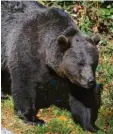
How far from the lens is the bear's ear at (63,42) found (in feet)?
23.7

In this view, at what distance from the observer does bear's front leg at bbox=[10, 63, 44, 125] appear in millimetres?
7613

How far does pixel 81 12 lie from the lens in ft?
34.6

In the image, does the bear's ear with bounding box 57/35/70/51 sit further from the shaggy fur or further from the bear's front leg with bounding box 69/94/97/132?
the bear's front leg with bounding box 69/94/97/132

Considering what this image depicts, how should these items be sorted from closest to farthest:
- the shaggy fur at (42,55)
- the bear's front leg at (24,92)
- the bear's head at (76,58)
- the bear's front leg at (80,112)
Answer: the bear's head at (76,58)
the shaggy fur at (42,55)
the bear's front leg at (24,92)
the bear's front leg at (80,112)

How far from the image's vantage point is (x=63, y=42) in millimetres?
7250

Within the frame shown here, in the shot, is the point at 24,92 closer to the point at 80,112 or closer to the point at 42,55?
the point at 42,55

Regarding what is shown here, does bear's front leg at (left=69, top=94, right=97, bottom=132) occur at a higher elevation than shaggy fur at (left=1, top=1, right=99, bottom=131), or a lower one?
lower

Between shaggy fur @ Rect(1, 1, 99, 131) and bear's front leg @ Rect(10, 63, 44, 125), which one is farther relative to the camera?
bear's front leg @ Rect(10, 63, 44, 125)

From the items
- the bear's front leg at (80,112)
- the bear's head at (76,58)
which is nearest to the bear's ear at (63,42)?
the bear's head at (76,58)

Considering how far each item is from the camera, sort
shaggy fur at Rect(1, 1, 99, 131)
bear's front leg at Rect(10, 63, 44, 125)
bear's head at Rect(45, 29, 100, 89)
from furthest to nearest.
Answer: bear's front leg at Rect(10, 63, 44, 125) → shaggy fur at Rect(1, 1, 99, 131) → bear's head at Rect(45, 29, 100, 89)

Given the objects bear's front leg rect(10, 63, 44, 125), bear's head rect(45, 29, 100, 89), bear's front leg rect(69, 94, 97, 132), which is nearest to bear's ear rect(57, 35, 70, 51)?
bear's head rect(45, 29, 100, 89)

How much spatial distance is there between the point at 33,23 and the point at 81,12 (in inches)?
114

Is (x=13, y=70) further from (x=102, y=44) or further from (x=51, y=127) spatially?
(x=102, y=44)

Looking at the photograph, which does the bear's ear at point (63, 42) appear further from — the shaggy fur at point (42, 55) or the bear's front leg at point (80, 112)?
the bear's front leg at point (80, 112)
